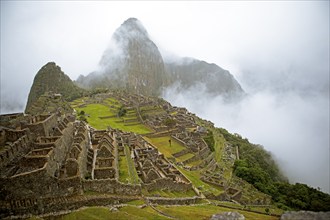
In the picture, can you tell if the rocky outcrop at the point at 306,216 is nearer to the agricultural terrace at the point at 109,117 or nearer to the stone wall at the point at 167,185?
the stone wall at the point at 167,185

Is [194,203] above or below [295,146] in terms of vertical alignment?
below

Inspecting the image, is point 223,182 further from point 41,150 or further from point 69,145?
point 41,150

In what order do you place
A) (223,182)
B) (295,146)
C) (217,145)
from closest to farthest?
(223,182) → (217,145) → (295,146)

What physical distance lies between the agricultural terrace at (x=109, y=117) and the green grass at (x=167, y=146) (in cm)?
699

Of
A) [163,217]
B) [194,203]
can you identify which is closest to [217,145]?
[194,203]

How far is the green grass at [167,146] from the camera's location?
68000 millimetres

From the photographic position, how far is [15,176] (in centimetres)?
2553

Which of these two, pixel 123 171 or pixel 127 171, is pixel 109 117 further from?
pixel 123 171

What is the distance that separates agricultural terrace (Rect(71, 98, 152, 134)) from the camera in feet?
279

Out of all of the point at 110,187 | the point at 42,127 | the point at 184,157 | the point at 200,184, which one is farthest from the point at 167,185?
the point at 184,157

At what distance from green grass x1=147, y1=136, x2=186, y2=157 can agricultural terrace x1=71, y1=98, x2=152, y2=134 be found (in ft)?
22.9

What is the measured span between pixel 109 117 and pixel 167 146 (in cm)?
3025

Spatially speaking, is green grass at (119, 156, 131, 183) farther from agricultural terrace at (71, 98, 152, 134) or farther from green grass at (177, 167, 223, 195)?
agricultural terrace at (71, 98, 152, 134)

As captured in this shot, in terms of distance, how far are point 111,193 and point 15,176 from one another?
8999 mm
